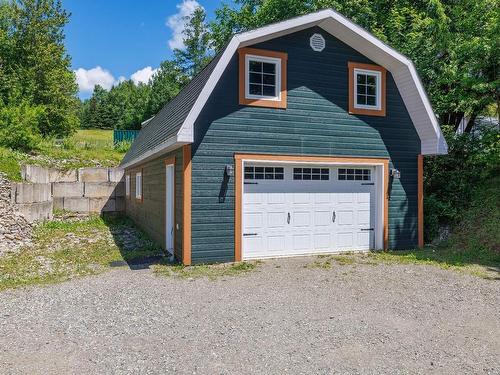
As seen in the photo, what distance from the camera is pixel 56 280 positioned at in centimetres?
712

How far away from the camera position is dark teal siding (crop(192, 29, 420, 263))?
8.33 metres

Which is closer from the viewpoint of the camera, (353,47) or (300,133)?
(300,133)

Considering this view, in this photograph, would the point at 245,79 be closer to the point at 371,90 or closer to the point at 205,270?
the point at 371,90

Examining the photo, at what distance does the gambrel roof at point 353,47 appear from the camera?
7.91 m

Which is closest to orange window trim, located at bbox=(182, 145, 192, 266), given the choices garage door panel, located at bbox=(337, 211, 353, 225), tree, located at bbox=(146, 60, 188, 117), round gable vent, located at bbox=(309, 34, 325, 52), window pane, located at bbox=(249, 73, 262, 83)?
window pane, located at bbox=(249, 73, 262, 83)

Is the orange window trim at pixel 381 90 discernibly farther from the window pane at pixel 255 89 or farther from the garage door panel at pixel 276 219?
the garage door panel at pixel 276 219

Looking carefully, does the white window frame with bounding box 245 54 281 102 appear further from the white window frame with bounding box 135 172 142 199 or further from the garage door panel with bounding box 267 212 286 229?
the white window frame with bounding box 135 172 142 199

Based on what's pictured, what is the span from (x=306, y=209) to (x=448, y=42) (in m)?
7.82

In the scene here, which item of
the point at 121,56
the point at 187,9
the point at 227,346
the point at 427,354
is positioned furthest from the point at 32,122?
the point at 121,56

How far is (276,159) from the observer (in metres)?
8.98

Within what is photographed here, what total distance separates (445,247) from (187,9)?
3906 cm

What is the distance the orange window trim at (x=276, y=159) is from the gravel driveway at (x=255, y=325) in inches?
55.0

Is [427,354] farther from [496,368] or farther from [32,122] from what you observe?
[32,122]

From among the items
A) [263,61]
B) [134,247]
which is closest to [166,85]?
[134,247]
